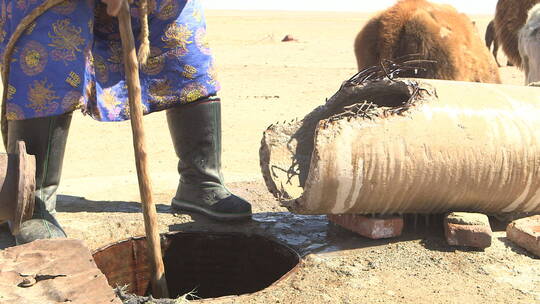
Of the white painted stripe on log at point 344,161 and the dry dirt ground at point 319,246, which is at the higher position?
the white painted stripe on log at point 344,161

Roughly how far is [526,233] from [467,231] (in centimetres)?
26

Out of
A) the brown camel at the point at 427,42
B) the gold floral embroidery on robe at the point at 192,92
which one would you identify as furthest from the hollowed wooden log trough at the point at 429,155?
the brown camel at the point at 427,42

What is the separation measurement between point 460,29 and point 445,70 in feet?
1.35

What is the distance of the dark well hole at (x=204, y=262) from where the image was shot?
3049 millimetres

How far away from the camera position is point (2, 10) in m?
2.88

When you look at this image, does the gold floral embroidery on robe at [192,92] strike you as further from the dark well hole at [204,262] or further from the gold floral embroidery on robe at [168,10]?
the dark well hole at [204,262]

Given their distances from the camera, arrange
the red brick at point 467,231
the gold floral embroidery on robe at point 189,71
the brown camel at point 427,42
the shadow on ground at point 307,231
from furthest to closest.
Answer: the brown camel at point 427,42, the gold floral embroidery on robe at point 189,71, the shadow on ground at point 307,231, the red brick at point 467,231

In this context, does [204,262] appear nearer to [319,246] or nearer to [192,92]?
[319,246]

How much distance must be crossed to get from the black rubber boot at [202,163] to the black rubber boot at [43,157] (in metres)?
0.58

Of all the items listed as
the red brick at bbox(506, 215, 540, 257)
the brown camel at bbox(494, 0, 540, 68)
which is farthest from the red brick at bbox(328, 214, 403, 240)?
the brown camel at bbox(494, 0, 540, 68)

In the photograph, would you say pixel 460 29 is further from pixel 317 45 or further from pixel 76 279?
pixel 317 45

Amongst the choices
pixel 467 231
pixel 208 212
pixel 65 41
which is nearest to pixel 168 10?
pixel 65 41

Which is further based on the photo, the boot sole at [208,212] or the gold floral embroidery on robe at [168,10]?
the boot sole at [208,212]

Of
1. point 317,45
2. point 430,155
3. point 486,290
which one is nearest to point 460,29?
point 430,155
